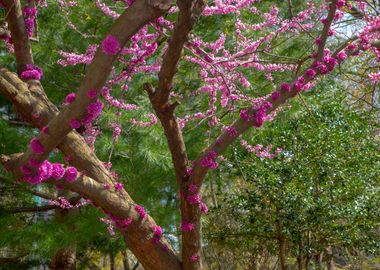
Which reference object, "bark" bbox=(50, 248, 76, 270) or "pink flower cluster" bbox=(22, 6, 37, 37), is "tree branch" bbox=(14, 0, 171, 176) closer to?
"pink flower cluster" bbox=(22, 6, 37, 37)

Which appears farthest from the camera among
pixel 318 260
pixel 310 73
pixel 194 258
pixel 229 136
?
pixel 318 260

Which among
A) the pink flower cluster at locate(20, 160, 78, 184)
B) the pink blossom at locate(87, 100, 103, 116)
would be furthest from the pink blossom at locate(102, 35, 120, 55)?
the pink flower cluster at locate(20, 160, 78, 184)

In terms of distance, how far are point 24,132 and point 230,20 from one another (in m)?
2.56

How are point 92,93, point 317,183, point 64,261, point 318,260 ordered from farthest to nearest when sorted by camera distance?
point 64,261 → point 318,260 → point 317,183 → point 92,93

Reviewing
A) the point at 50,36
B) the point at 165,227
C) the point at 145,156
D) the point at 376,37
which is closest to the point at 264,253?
the point at 165,227

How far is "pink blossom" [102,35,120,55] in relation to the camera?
195 centimetres

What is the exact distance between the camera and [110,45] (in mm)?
1954

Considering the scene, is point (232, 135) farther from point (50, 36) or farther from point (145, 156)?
point (50, 36)

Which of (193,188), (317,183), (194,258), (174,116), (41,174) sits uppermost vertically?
(317,183)

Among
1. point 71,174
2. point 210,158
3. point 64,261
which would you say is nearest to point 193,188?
point 210,158

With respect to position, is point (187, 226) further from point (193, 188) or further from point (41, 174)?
point (41, 174)

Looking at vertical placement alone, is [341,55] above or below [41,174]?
above

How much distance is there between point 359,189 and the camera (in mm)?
4344

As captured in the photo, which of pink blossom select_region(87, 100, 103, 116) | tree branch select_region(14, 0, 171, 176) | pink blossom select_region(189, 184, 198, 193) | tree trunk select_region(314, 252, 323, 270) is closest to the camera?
tree branch select_region(14, 0, 171, 176)
